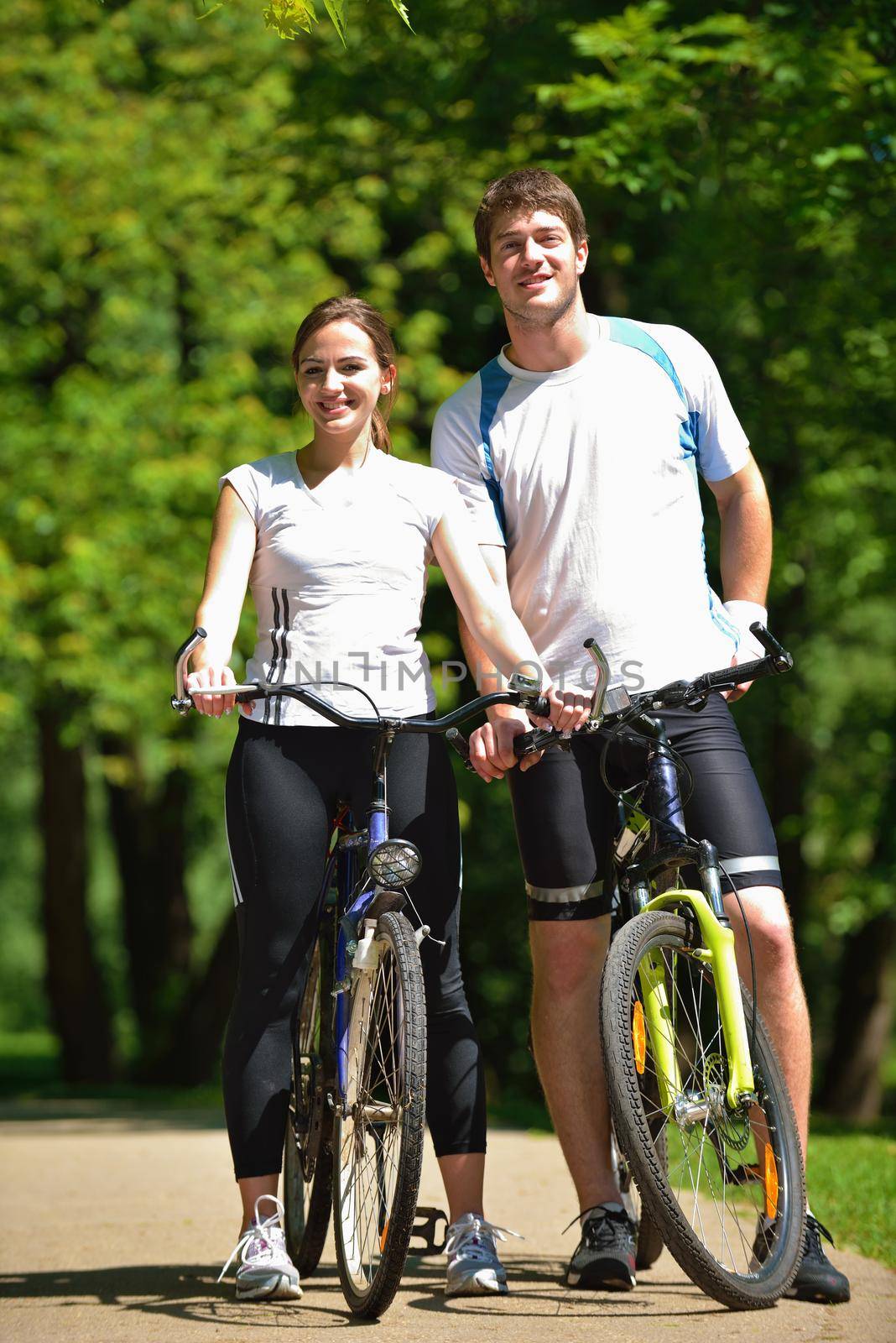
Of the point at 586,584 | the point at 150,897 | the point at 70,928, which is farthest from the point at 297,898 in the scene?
the point at 150,897

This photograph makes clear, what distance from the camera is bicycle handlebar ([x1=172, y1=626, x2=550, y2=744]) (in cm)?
376

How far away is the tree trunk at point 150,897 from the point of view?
17.8 metres

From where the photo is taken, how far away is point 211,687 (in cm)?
377

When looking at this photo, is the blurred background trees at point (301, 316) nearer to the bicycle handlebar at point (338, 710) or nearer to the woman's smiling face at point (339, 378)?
the woman's smiling face at point (339, 378)

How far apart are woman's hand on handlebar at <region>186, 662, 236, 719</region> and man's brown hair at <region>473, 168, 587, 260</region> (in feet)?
4.21

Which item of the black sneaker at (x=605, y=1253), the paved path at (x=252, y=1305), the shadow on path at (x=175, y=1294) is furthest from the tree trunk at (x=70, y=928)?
the black sneaker at (x=605, y=1253)

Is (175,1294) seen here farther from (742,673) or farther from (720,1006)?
(742,673)

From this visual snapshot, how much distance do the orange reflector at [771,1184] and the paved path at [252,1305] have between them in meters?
0.21

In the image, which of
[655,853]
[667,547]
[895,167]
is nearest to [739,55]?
[895,167]

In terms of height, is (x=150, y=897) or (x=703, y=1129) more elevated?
(x=703, y=1129)

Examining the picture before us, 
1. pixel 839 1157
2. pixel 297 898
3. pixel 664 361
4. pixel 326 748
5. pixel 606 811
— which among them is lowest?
pixel 839 1157

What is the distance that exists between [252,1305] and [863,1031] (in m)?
13.6

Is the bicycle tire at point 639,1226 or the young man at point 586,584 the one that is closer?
the young man at point 586,584

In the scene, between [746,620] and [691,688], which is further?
[746,620]
